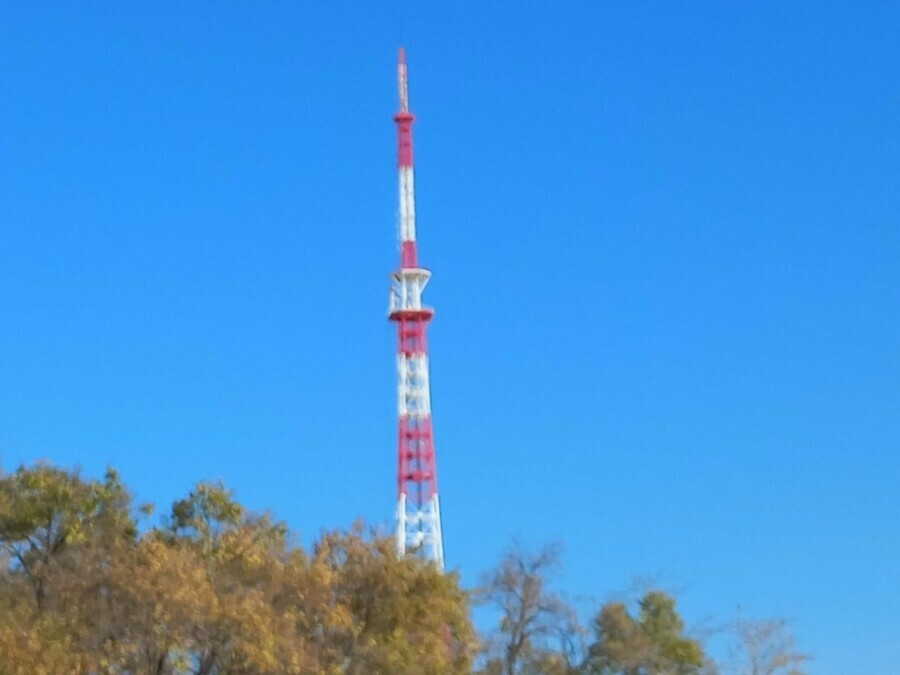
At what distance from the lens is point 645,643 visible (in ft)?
143

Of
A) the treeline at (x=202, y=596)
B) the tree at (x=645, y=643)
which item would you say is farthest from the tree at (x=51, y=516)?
the tree at (x=645, y=643)

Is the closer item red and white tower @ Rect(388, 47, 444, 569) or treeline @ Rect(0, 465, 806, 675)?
treeline @ Rect(0, 465, 806, 675)

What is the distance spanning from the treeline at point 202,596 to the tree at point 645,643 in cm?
672

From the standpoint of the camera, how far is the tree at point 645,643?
41.2m

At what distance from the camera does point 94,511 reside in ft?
103

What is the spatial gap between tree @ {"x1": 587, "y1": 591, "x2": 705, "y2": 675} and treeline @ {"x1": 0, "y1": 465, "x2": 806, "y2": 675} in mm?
6718

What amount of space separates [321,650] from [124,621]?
12.6 feet

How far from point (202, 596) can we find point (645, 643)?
2151 centimetres

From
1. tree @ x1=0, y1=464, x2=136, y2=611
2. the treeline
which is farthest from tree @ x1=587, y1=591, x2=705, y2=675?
tree @ x1=0, y1=464, x2=136, y2=611

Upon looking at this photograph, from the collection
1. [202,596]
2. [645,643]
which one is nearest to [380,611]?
[202,596]

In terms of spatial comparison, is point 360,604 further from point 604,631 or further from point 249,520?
point 604,631

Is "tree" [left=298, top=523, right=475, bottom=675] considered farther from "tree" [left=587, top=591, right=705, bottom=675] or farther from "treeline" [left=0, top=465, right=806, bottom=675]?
"tree" [left=587, top=591, right=705, bottom=675]

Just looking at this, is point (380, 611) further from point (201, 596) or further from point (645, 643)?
point (645, 643)

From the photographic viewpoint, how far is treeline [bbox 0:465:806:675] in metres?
25.5
